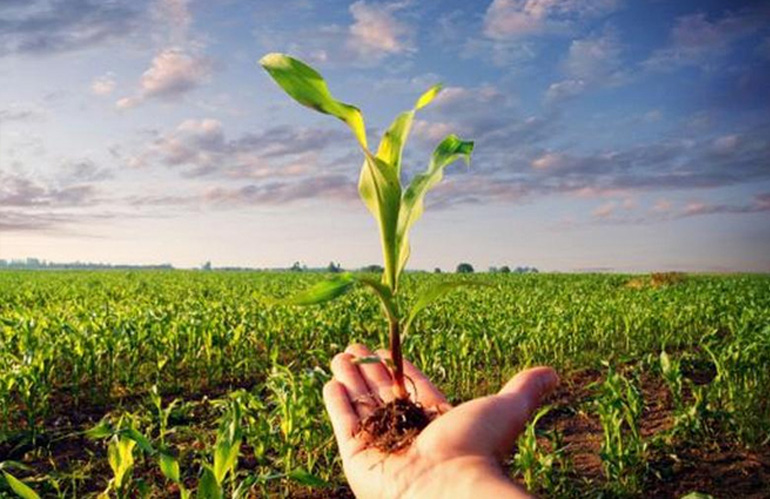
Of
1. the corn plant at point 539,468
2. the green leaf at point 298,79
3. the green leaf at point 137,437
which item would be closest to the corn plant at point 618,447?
the corn plant at point 539,468

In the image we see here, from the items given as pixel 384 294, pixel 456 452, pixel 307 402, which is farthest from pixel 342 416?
pixel 307 402

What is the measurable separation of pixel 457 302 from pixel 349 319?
17.3 ft

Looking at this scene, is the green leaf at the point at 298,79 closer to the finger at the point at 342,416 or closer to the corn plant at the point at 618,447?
the finger at the point at 342,416

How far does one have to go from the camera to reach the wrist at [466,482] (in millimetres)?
2131

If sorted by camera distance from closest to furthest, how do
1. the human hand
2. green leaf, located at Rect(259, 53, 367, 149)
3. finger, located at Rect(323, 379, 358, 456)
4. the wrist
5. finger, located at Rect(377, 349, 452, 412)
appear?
the wrist < the human hand < green leaf, located at Rect(259, 53, 367, 149) < finger, located at Rect(323, 379, 358, 456) < finger, located at Rect(377, 349, 452, 412)

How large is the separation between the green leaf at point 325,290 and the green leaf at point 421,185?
34 cm

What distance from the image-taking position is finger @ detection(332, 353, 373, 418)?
297 centimetres

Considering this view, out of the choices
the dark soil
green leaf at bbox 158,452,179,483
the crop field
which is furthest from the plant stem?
the dark soil

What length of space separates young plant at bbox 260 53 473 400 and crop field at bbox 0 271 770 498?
0.83 m

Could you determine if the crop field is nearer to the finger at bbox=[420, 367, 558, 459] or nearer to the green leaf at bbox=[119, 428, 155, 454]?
the green leaf at bbox=[119, 428, 155, 454]

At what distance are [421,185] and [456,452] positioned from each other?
1.12 meters

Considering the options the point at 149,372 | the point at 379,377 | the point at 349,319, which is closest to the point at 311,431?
the point at 379,377

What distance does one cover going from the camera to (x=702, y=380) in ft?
25.8

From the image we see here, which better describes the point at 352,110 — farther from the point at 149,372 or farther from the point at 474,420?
the point at 149,372
